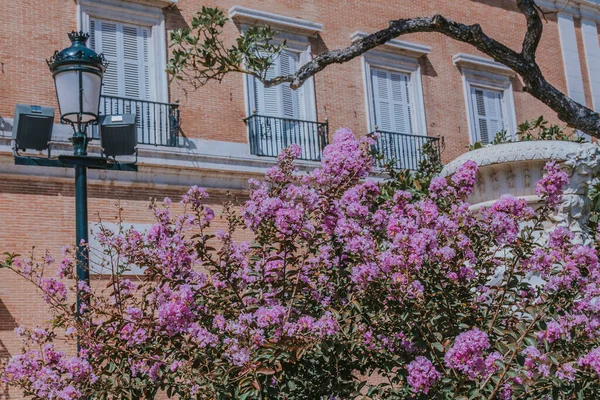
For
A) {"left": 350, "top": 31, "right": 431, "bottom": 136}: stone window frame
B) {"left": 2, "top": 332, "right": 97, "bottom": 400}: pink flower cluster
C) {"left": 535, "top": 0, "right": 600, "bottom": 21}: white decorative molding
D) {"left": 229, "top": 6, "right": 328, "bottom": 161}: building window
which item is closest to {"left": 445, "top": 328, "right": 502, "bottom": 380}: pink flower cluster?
{"left": 2, "top": 332, "right": 97, "bottom": 400}: pink flower cluster

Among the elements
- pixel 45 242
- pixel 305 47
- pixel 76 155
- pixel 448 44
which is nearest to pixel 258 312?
pixel 76 155

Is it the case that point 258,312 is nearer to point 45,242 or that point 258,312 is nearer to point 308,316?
point 308,316

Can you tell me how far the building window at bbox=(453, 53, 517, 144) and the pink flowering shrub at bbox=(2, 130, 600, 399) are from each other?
14.9 meters

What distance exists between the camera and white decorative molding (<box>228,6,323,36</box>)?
54.4 feet

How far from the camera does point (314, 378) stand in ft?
17.0

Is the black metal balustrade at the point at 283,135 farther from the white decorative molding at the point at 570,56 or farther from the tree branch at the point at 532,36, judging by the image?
the tree branch at the point at 532,36

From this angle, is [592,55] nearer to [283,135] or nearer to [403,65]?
[403,65]

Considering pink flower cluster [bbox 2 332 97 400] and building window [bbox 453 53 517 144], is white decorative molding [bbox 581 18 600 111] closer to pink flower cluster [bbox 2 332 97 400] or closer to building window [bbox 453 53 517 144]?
building window [bbox 453 53 517 144]

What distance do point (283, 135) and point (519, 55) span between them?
33.4 feet

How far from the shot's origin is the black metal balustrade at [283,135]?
646 inches

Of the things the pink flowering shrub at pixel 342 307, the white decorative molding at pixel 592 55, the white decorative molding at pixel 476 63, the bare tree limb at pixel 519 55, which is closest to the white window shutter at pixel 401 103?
the white decorative molding at pixel 476 63

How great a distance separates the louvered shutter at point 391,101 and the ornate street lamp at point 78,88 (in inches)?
455

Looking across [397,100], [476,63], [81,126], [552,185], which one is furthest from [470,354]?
[476,63]

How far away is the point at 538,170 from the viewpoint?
8070 mm
